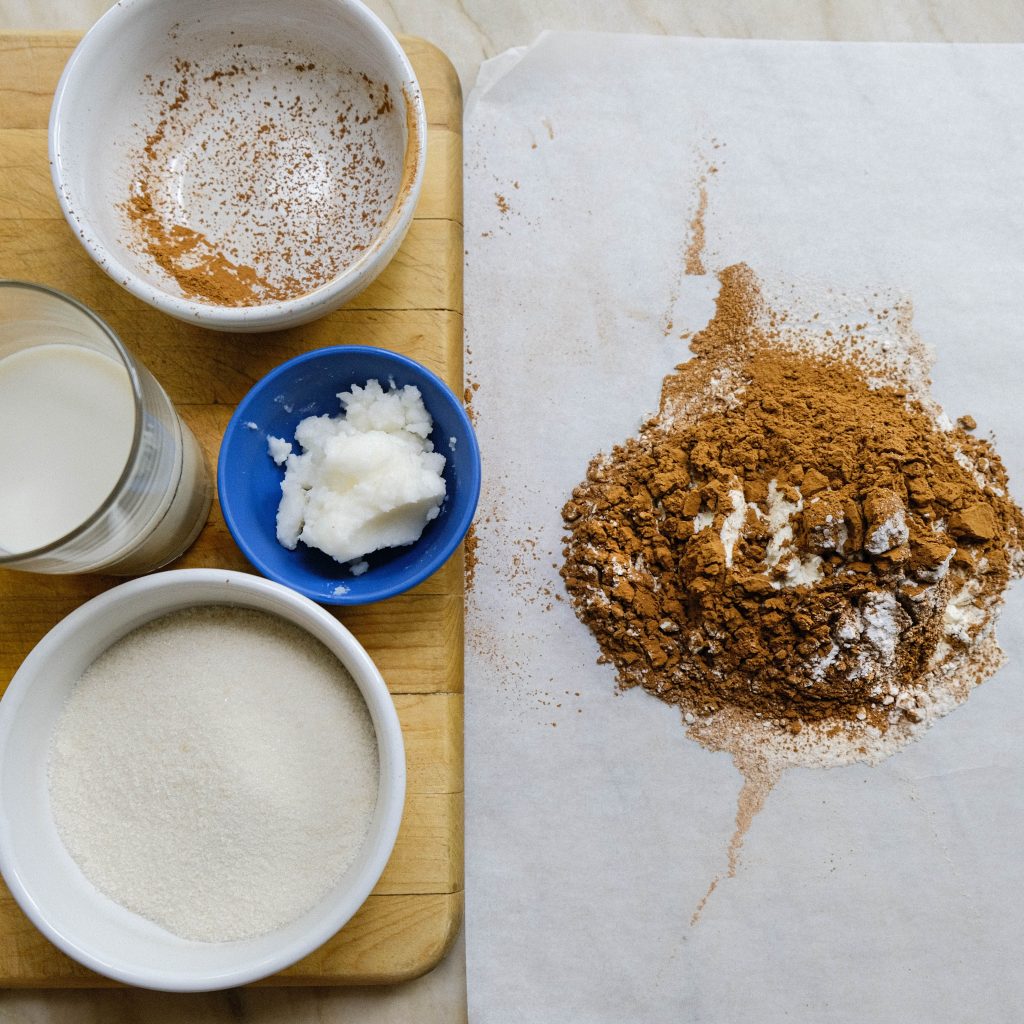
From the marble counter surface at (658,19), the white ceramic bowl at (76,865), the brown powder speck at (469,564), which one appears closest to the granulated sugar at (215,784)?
the white ceramic bowl at (76,865)

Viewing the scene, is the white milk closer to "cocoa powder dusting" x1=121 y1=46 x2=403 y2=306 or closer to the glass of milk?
the glass of milk

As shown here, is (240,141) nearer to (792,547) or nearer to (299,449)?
(299,449)

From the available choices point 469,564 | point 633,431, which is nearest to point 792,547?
point 633,431

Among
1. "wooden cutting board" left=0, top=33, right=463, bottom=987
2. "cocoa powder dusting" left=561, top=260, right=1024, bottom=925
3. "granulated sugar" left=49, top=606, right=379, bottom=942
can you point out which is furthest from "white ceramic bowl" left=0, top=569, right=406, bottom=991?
"cocoa powder dusting" left=561, top=260, right=1024, bottom=925

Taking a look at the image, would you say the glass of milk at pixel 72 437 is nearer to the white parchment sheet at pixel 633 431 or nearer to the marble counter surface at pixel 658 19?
the white parchment sheet at pixel 633 431

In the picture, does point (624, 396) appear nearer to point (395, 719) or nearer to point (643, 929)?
point (395, 719)

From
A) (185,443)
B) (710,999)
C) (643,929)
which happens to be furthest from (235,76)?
(710,999)
